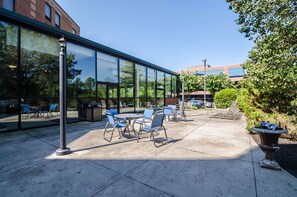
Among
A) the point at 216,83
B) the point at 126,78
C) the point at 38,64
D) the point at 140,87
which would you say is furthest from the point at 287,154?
the point at 216,83

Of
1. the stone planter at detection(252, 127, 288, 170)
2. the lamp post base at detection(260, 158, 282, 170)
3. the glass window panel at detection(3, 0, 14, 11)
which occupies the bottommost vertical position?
the lamp post base at detection(260, 158, 282, 170)

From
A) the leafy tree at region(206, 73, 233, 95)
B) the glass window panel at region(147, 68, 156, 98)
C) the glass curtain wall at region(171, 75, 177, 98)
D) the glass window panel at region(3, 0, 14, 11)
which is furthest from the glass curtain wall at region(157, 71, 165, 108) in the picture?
the leafy tree at region(206, 73, 233, 95)

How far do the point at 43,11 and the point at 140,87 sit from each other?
36.1 ft

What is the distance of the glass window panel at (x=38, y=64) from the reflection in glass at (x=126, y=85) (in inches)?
189

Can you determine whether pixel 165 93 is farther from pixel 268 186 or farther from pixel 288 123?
pixel 268 186

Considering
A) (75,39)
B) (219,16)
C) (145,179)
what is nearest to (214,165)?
(145,179)

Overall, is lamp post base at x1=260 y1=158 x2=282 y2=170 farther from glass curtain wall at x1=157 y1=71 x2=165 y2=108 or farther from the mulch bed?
glass curtain wall at x1=157 y1=71 x2=165 y2=108

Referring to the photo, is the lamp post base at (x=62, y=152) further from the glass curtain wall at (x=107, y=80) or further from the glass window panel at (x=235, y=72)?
the glass window panel at (x=235, y=72)

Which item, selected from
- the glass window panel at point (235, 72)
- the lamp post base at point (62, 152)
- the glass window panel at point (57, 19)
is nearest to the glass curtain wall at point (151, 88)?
the glass window panel at point (57, 19)

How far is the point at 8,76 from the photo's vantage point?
648 centimetres

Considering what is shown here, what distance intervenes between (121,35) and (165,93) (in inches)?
328

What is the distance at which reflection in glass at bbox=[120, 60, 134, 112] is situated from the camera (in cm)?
1200

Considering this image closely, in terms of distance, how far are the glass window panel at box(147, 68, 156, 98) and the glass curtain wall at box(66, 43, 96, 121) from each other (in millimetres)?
6504

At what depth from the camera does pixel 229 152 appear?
4.11 meters
